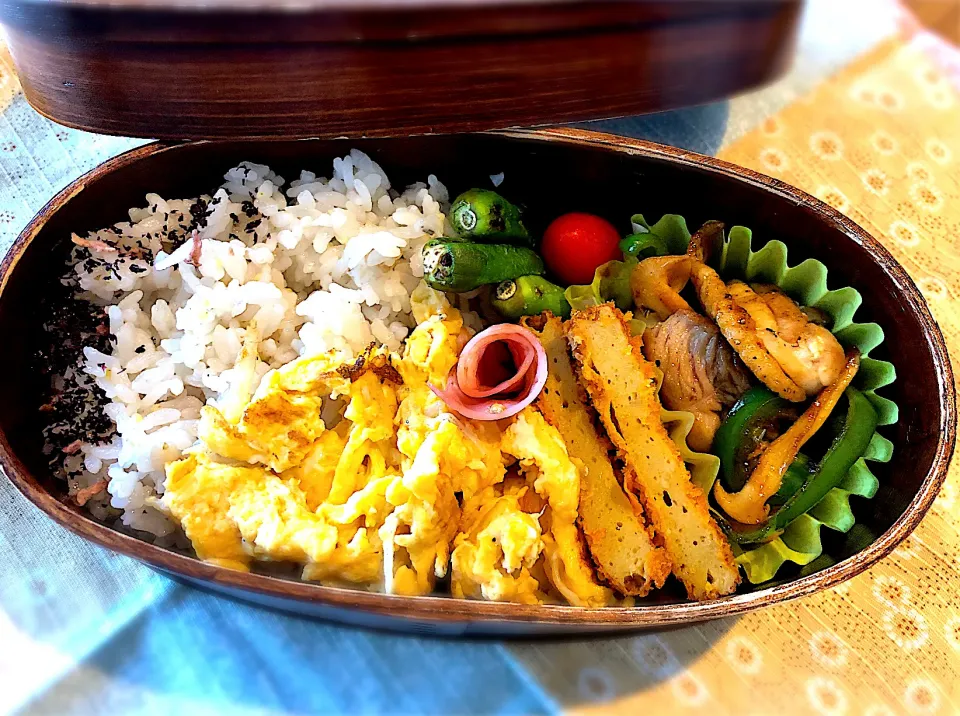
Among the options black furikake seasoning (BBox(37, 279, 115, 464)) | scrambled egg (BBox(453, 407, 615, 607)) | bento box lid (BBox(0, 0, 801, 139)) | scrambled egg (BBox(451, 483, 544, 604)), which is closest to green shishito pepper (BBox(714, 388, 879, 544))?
scrambled egg (BBox(453, 407, 615, 607))

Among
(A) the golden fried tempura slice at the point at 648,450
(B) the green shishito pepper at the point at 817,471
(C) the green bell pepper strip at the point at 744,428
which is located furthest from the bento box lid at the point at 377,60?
(B) the green shishito pepper at the point at 817,471

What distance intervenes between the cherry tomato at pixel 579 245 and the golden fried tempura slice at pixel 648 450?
288 millimetres

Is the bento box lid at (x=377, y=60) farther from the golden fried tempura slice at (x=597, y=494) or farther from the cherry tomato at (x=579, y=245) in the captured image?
the golden fried tempura slice at (x=597, y=494)

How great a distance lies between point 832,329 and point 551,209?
0.89m

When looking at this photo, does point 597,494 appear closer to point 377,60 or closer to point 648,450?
point 648,450

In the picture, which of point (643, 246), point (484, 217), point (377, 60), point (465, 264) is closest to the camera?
point (377, 60)

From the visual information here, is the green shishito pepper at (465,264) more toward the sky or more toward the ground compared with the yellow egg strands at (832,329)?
more toward the sky

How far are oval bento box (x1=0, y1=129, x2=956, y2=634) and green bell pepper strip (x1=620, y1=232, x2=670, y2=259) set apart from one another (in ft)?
0.49

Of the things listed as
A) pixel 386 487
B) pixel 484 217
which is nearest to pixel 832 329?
pixel 484 217

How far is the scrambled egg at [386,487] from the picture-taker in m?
1.68

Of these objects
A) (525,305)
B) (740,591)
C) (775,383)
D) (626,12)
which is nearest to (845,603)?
(740,591)

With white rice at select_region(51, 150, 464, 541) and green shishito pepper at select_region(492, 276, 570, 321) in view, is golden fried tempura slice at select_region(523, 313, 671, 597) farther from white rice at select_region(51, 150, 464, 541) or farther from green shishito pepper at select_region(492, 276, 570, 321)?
white rice at select_region(51, 150, 464, 541)

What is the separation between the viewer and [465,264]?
6.17 feet

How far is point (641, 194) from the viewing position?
2207mm
